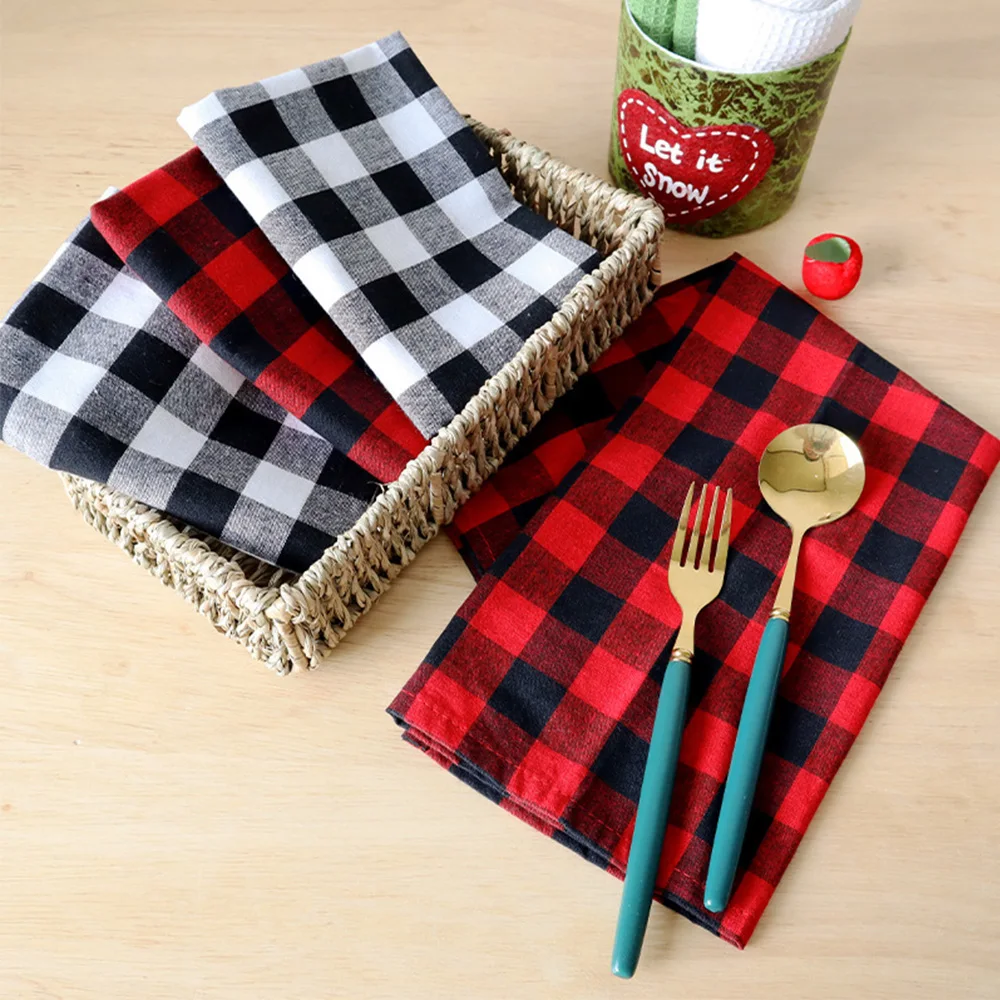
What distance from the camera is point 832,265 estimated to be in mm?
821

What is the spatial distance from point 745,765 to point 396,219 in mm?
470

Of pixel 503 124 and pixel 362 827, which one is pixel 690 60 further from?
pixel 362 827

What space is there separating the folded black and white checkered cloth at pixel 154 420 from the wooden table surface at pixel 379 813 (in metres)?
0.10

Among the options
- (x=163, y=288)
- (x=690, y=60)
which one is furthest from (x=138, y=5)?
(x=690, y=60)

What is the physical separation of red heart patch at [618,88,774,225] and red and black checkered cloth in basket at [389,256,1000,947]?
0.32 ft

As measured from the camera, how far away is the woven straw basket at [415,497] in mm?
639

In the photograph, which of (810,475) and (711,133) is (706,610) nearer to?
(810,475)

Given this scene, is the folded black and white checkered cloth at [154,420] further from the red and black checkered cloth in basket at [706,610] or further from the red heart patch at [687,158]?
the red heart patch at [687,158]

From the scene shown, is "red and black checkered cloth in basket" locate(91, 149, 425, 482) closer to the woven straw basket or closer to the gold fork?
the woven straw basket

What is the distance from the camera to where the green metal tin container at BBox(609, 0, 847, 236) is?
734 mm

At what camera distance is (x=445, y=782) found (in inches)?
26.4

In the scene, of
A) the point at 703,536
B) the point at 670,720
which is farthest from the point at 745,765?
the point at 703,536

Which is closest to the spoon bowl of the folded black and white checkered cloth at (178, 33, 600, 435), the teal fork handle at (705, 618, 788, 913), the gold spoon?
the gold spoon

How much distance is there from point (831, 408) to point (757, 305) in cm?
11
